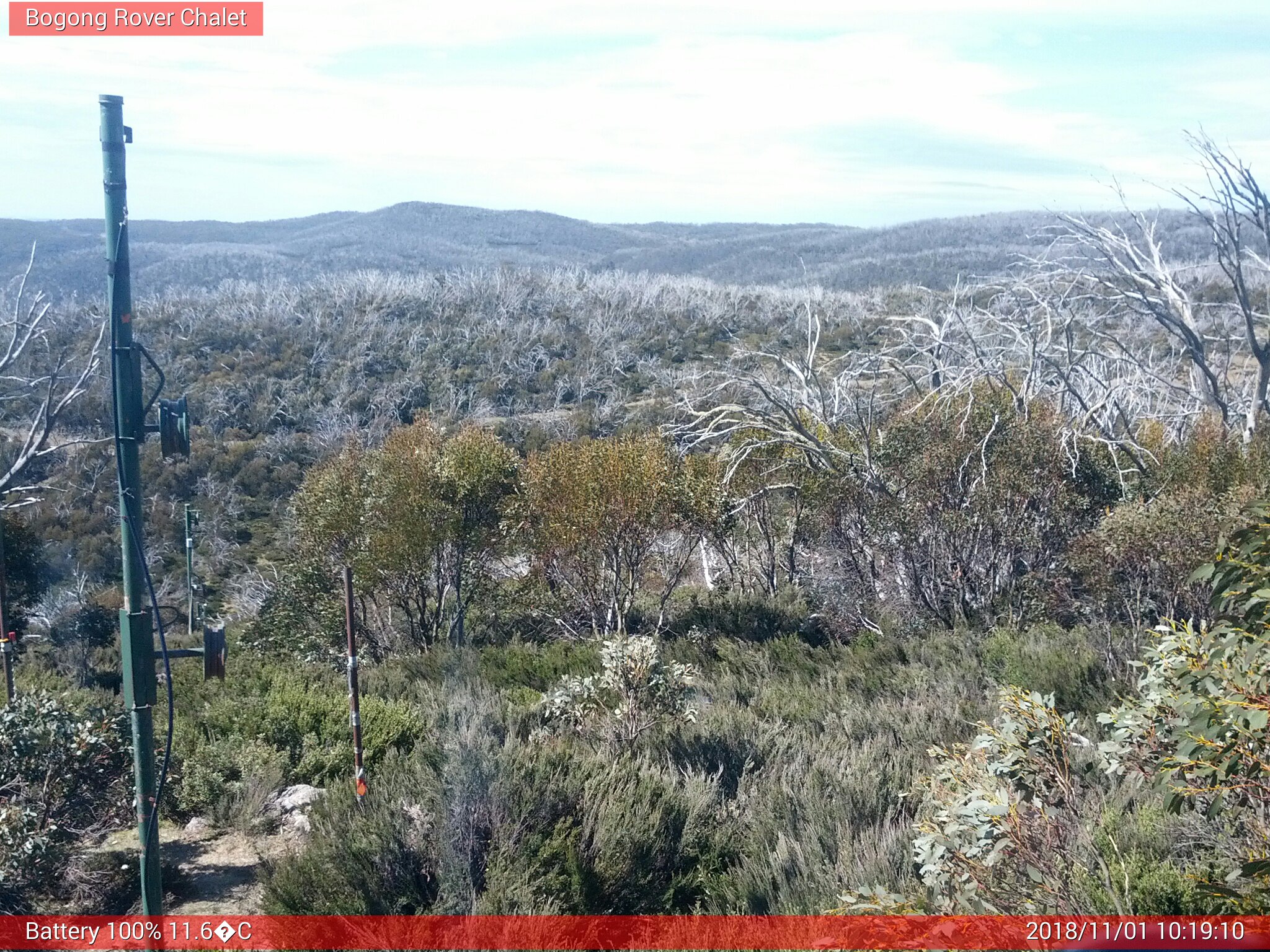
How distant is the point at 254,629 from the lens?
14.6 m

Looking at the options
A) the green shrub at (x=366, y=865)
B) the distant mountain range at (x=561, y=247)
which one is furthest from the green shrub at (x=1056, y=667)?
the distant mountain range at (x=561, y=247)

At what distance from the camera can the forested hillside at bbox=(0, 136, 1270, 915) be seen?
373 centimetres

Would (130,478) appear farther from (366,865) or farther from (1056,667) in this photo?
(1056,667)

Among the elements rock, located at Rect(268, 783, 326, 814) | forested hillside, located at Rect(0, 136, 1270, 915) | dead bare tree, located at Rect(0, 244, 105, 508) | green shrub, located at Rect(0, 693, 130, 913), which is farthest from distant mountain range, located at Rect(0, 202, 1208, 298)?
green shrub, located at Rect(0, 693, 130, 913)

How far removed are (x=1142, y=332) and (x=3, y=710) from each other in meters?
35.0

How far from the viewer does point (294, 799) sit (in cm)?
594

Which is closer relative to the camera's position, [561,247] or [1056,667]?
[1056,667]

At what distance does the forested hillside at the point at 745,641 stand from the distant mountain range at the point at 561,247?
1845 centimetres

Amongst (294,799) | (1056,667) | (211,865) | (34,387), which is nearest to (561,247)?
(34,387)

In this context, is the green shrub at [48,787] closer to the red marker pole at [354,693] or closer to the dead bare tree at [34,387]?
the red marker pole at [354,693]

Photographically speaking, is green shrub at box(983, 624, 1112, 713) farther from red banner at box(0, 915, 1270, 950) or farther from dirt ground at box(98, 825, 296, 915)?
dirt ground at box(98, 825, 296, 915)

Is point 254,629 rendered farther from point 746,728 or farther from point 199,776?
point 746,728

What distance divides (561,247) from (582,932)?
85914mm

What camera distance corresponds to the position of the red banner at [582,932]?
304 centimetres
